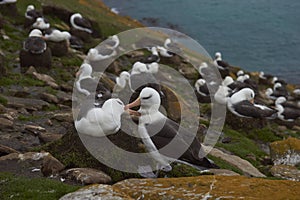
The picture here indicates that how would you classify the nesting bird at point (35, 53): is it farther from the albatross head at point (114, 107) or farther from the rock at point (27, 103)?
the albatross head at point (114, 107)

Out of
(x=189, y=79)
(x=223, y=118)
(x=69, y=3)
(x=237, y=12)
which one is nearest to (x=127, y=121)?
(x=223, y=118)

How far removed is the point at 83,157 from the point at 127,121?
1.61m

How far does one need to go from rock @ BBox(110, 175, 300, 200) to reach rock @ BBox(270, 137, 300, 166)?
7308 millimetres

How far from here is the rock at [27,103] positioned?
15.9 metres

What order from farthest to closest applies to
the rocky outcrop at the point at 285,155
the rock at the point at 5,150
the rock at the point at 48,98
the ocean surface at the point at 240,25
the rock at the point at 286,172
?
1. the ocean surface at the point at 240,25
2. the rock at the point at 48,98
3. the rocky outcrop at the point at 285,155
4. the rock at the point at 286,172
5. the rock at the point at 5,150

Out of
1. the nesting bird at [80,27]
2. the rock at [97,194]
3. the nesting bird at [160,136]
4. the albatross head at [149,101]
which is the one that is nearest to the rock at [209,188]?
the rock at [97,194]

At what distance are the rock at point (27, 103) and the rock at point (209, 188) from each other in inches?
328

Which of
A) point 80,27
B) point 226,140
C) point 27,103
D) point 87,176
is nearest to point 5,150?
point 87,176

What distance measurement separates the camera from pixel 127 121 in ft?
36.7

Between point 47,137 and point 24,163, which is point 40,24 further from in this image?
point 24,163

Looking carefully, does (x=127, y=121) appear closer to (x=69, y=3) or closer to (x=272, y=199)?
(x=272, y=199)

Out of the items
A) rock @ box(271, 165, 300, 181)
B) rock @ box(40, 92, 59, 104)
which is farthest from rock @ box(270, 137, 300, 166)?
rock @ box(40, 92, 59, 104)

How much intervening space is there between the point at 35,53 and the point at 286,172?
41.8ft

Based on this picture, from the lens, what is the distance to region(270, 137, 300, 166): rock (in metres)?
15.3
